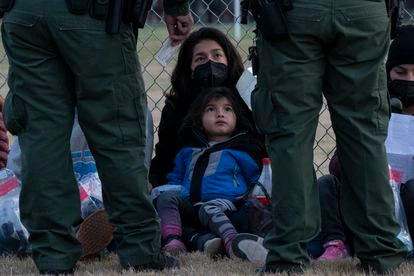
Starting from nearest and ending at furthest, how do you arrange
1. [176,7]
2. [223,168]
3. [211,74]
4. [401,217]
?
[176,7] → [401,217] → [223,168] → [211,74]

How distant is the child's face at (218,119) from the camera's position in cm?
566

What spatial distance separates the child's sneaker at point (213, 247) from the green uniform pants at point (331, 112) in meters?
0.77

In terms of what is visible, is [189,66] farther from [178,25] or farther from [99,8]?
[99,8]

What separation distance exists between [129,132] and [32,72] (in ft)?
1.50

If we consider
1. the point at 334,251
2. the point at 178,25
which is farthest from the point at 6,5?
the point at 334,251

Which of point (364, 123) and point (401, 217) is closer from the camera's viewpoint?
point (364, 123)

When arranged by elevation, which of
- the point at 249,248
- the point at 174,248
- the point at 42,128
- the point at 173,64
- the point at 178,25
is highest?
the point at 178,25

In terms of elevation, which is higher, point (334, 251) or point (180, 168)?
point (180, 168)

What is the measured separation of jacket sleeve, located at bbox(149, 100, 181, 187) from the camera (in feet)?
19.5

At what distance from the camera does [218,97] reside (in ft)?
18.8

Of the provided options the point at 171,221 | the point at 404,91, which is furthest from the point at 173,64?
the point at 404,91

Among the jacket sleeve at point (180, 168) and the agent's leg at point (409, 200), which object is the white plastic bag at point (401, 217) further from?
the jacket sleeve at point (180, 168)

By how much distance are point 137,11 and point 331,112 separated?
87 centimetres

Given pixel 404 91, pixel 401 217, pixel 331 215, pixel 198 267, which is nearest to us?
pixel 198 267
